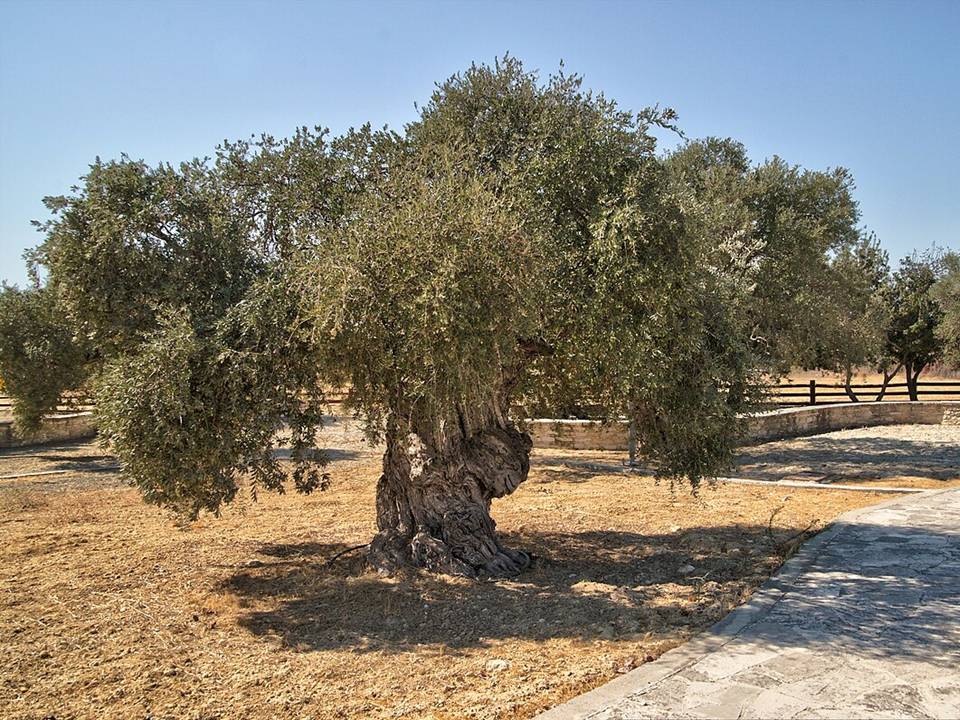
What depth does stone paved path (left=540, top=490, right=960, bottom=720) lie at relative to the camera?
5.04 meters

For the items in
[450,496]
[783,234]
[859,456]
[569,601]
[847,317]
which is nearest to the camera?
[569,601]

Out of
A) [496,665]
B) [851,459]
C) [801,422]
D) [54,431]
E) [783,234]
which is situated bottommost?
[496,665]

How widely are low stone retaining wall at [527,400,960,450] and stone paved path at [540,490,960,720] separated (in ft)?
30.7

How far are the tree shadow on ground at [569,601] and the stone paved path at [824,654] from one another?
4 cm

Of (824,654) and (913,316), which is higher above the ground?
(913,316)

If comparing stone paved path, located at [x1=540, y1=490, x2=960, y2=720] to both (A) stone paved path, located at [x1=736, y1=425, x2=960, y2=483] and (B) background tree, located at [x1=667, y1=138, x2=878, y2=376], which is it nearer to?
(A) stone paved path, located at [x1=736, y1=425, x2=960, y2=483]

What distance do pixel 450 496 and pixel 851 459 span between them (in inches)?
501

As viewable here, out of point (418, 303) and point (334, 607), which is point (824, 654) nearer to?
point (418, 303)

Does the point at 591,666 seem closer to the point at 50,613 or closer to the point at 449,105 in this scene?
the point at 50,613

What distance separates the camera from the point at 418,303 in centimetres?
636

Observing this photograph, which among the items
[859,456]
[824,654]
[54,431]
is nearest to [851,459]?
[859,456]

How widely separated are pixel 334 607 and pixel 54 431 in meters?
18.2

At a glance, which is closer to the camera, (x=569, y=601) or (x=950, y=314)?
(x=569, y=601)

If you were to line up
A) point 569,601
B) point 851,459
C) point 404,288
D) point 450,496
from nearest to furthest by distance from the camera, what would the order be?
point 404,288
point 569,601
point 450,496
point 851,459
